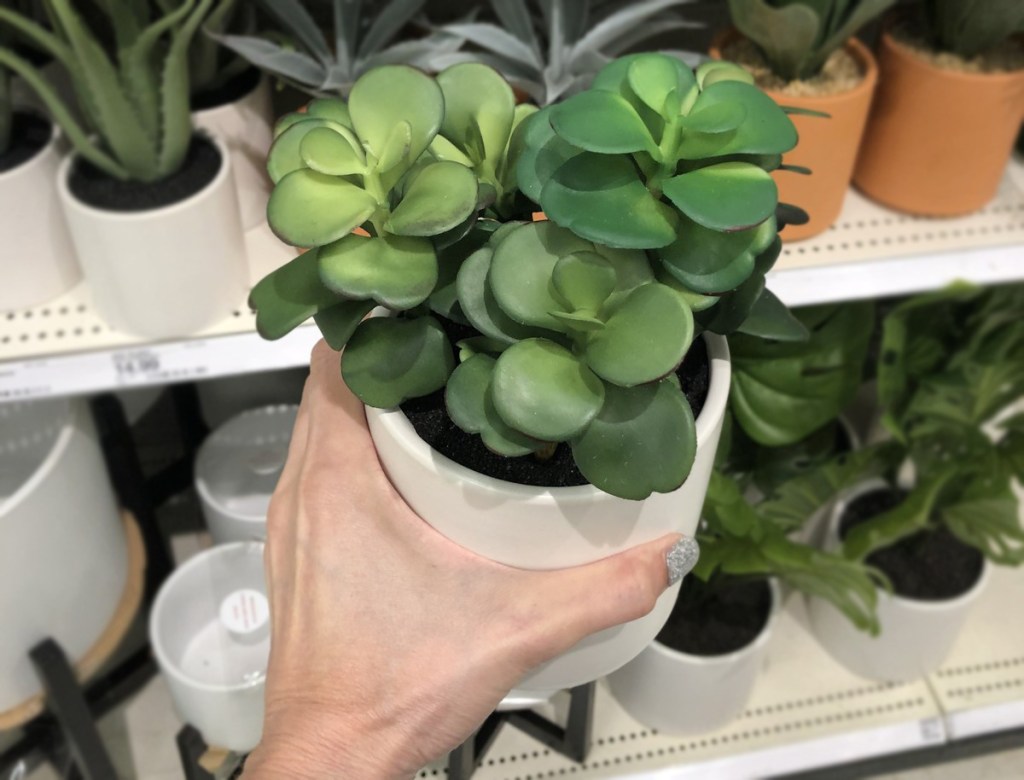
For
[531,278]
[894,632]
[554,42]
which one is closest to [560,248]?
[531,278]


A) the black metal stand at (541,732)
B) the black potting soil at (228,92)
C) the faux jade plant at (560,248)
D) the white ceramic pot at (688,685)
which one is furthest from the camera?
the white ceramic pot at (688,685)

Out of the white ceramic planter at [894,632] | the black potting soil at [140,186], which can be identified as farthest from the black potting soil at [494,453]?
the white ceramic planter at [894,632]

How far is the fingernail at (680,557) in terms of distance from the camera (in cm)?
37

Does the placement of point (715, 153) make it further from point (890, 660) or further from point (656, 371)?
point (890, 660)

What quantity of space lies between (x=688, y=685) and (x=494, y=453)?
0.48m

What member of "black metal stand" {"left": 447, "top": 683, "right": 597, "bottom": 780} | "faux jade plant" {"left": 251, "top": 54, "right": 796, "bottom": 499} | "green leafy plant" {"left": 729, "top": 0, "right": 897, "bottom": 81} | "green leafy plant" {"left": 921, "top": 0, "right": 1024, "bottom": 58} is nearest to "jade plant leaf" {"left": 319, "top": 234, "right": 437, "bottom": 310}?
"faux jade plant" {"left": 251, "top": 54, "right": 796, "bottom": 499}

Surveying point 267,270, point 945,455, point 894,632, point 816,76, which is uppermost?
point 816,76

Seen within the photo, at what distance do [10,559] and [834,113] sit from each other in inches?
24.6

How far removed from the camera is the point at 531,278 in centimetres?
30

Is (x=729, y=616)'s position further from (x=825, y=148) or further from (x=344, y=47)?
(x=344, y=47)

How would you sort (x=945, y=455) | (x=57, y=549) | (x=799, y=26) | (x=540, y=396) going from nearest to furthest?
(x=540, y=396), (x=799, y=26), (x=57, y=549), (x=945, y=455)

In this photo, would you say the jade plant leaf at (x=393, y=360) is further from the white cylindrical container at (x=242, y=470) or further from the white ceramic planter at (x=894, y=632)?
the white ceramic planter at (x=894, y=632)

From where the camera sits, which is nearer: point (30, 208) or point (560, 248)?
point (560, 248)

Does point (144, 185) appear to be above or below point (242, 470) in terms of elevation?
above
